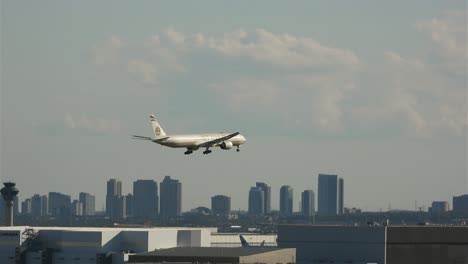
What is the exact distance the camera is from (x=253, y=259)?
656 feet

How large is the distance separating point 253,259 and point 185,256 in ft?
30.0

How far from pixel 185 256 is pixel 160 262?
3.81 m

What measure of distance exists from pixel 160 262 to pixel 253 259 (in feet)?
41.2

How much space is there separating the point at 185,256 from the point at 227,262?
6.66 meters

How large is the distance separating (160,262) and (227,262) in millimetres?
9051

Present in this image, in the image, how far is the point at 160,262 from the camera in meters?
198

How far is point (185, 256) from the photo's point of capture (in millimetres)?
199625

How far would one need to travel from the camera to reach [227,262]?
196125 millimetres

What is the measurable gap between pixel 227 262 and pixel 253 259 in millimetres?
5112
